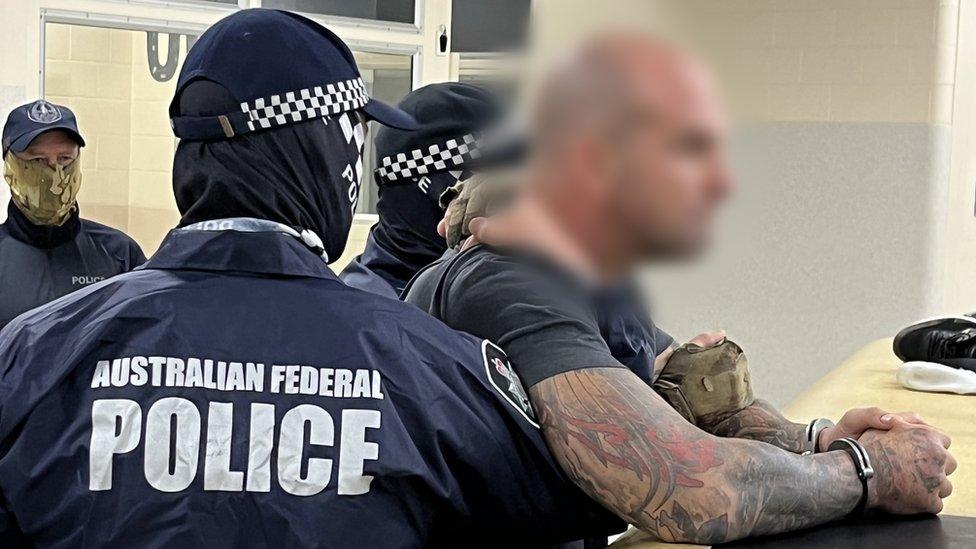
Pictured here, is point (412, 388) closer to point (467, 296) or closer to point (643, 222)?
point (467, 296)

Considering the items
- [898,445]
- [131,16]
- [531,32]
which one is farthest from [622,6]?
[131,16]

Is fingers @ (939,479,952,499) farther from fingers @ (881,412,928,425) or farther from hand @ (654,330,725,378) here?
hand @ (654,330,725,378)

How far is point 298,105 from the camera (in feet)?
3.85

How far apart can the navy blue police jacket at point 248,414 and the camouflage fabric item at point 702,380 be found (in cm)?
30

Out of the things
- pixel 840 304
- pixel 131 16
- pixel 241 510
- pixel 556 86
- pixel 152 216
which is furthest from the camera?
pixel 152 216

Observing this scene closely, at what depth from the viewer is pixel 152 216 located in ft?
15.5

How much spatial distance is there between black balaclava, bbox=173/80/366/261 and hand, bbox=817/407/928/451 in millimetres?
696

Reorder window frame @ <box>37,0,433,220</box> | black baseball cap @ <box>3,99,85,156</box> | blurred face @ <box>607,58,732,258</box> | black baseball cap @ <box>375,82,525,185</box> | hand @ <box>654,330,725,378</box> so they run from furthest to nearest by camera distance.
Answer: window frame @ <box>37,0,433,220</box> → black baseball cap @ <box>3,99,85,156</box> → black baseball cap @ <box>375,82,525,185</box> → hand @ <box>654,330,725,378</box> → blurred face @ <box>607,58,732,258</box>

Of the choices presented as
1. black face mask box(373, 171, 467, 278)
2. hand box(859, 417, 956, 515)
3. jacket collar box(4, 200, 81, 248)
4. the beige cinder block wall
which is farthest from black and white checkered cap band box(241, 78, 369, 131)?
the beige cinder block wall

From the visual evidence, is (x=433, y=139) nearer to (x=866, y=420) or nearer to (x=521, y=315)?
(x=521, y=315)

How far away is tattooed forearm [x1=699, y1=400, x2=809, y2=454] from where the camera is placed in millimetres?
1500

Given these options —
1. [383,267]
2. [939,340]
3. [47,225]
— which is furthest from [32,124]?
[939,340]

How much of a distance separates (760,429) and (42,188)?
7.16 ft

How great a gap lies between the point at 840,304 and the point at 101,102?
3.12 m
